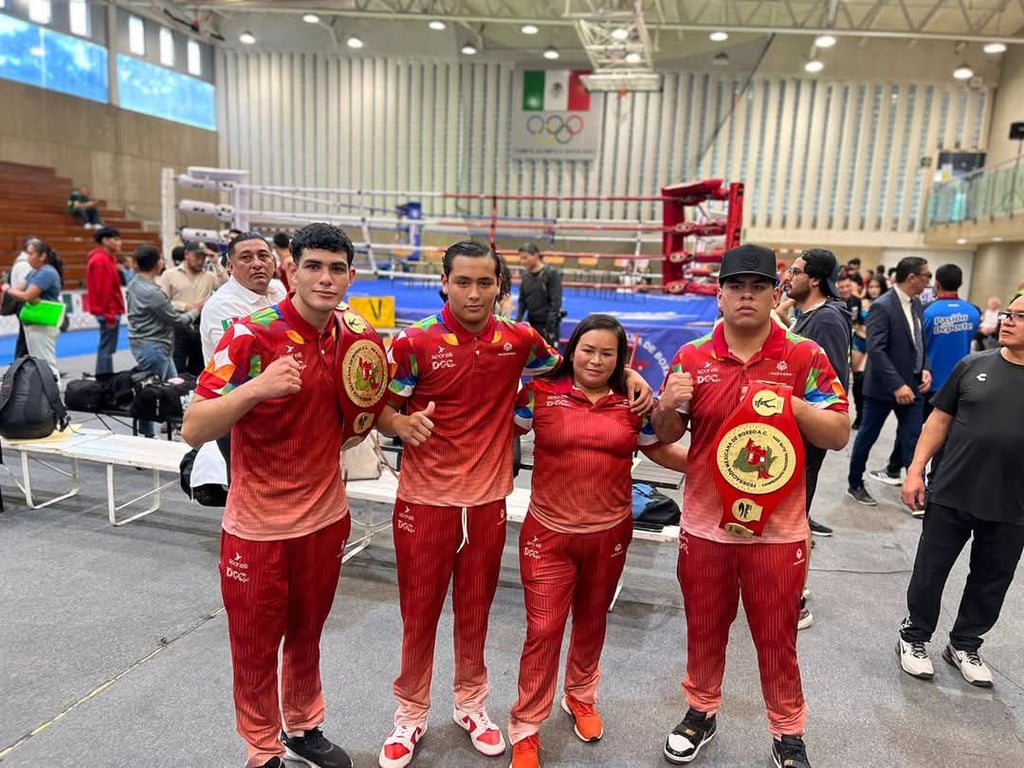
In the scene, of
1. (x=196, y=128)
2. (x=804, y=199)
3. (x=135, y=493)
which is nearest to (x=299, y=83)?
(x=196, y=128)

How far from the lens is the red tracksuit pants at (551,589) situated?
205 cm

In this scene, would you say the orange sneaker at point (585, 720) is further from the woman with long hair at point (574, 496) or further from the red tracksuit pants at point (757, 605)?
the red tracksuit pants at point (757, 605)

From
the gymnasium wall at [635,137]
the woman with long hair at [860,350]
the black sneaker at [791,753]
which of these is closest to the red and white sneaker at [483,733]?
the black sneaker at [791,753]

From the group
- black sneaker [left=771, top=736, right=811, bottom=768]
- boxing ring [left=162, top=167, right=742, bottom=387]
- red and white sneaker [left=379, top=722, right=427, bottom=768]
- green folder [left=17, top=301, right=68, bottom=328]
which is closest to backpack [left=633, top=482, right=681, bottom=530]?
black sneaker [left=771, top=736, right=811, bottom=768]

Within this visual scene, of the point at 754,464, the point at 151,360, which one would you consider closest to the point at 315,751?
the point at 754,464

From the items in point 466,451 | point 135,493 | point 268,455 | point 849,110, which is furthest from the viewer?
point 849,110

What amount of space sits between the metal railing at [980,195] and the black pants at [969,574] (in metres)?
11.8

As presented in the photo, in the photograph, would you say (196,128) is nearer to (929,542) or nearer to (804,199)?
(804,199)

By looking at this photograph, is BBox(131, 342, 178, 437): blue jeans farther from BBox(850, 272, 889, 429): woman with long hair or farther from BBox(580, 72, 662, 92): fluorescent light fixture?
BBox(580, 72, 662, 92): fluorescent light fixture

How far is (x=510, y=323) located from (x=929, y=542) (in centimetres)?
193

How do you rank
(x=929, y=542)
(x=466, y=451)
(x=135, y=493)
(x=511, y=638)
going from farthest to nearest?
1. (x=135, y=493)
2. (x=511, y=638)
3. (x=929, y=542)
4. (x=466, y=451)

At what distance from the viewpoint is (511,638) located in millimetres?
2887

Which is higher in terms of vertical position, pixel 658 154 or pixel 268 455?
pixel 658 154

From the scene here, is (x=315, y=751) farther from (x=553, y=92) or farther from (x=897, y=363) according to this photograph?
(x=553, y=92)
